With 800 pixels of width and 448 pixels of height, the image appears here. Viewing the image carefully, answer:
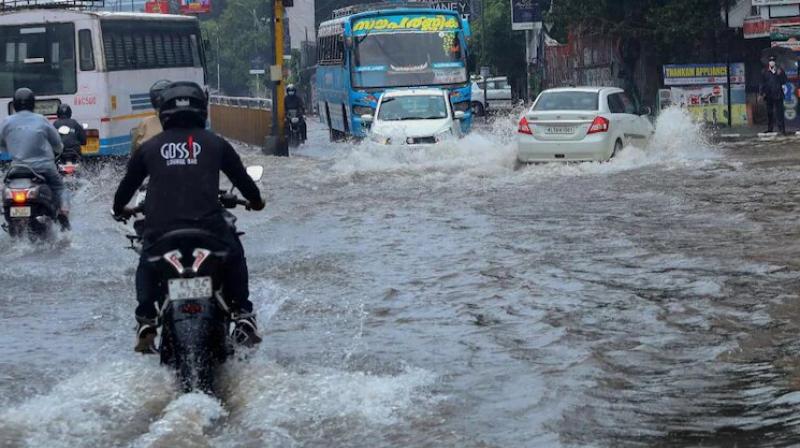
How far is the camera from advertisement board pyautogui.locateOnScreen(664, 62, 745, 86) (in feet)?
116

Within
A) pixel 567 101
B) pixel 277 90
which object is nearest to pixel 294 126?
pixel 277 90

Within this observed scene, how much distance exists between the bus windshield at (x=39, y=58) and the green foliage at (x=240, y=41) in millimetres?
73843

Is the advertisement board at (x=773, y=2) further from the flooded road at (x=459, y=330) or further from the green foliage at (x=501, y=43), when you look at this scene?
the green foliage at (x=501, y=43)

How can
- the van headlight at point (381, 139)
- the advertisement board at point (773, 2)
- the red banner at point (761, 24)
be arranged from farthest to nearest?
1. the red banner at point (761, 24)
2. the advertisement board at point (773, 2)
3. the van headlight at point (381, 139)

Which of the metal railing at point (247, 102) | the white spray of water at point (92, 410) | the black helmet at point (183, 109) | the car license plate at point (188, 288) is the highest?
the black helmet at point (183, 109)

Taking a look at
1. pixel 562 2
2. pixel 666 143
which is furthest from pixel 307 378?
pixel 562 2

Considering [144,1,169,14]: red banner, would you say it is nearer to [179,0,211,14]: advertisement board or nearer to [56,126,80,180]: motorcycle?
[179,0,211,14]: advertisement board

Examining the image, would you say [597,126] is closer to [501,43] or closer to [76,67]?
[76,67]

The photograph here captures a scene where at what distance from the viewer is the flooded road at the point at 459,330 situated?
679cm

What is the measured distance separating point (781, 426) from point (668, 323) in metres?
2.91

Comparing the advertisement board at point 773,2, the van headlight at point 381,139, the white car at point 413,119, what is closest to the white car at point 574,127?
the white car at point 413,119

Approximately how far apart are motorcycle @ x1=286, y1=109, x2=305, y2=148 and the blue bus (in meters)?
3.92

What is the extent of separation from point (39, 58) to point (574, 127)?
1012 centimetres

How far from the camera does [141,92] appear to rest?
2806 cm
